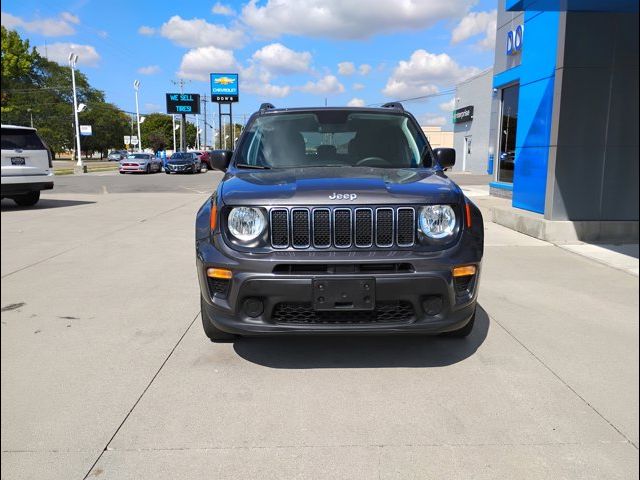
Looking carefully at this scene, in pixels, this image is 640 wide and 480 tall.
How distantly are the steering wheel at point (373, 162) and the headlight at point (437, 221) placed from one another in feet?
3.58

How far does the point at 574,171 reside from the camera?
7996mm

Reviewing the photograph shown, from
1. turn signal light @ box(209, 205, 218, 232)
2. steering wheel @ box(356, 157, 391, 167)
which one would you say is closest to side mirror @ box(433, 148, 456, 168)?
steering wheel @ box(356, 157, 391, 167)

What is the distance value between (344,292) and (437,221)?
79 centimetres

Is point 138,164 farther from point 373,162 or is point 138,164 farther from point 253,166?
point 373,162

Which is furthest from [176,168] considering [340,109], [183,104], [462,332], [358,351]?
[462,332]

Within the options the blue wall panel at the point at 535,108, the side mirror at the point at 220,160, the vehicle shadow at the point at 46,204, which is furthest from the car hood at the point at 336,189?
the vehicle shadow at the point at 46,204

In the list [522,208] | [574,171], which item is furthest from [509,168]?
[574,171]

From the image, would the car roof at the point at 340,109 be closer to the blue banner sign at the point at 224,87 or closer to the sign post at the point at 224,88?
the sign post at the point at 224,88

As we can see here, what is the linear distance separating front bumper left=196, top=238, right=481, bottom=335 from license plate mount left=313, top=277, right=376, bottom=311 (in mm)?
24

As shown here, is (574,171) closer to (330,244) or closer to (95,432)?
(330,244)

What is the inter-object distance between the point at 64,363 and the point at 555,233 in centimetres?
722

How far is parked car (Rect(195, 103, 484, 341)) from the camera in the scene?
3.08m

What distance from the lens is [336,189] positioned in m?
3.27

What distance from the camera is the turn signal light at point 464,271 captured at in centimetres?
320
